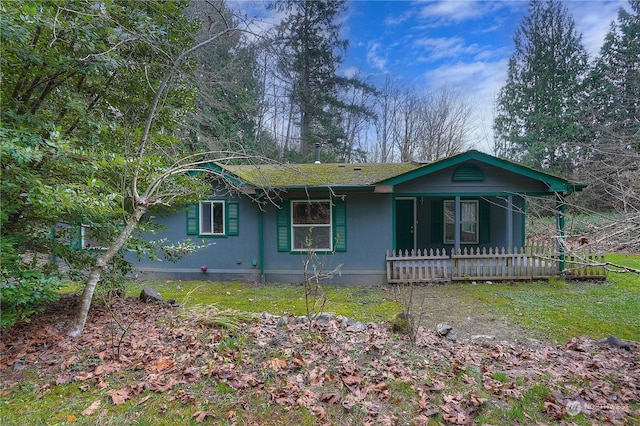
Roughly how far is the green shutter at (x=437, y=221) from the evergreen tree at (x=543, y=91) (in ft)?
39.8

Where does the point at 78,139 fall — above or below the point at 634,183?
above

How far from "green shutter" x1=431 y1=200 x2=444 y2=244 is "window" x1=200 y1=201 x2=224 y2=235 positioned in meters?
7.03

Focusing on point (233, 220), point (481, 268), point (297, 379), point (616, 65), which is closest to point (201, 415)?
point (297, 379)

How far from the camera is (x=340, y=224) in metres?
8.80

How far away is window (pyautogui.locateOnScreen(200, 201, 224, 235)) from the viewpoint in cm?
912

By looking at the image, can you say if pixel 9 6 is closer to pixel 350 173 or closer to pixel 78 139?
pixel 78 139

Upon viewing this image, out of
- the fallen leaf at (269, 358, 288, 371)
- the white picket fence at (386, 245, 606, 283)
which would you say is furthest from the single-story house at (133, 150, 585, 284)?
the fallen leaf at (269, 358, 288, 371)

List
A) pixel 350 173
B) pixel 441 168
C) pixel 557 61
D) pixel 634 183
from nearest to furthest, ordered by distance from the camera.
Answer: pixel 634 183
pixel 441 168
pixel 350 173
pixel 557 61

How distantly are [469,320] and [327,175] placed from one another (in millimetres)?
5411

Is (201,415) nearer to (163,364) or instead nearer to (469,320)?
(163,364)

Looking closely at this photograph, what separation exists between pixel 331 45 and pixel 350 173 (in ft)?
38.3

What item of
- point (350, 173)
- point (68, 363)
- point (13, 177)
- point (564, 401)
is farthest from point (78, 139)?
point (350, 173)

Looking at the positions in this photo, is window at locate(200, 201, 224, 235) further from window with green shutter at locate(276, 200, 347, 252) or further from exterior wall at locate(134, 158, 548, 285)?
window with green shutter at locate(276, 200, 347, 252)

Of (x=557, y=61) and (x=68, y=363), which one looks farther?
(x=557, y=61)
